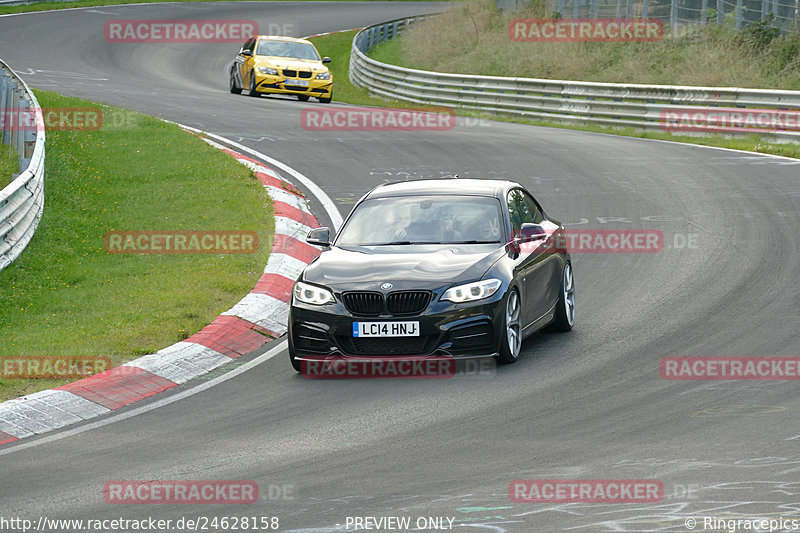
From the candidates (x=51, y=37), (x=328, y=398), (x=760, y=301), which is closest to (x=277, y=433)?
(x=328, y=398)

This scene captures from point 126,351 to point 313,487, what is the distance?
4088mm

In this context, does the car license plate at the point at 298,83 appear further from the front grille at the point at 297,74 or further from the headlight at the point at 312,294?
the headlight at the point at 312,294

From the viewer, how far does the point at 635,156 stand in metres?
21.7

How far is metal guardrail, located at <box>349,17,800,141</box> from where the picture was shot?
24.3m

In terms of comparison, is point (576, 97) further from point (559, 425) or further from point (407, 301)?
point (559, 425)

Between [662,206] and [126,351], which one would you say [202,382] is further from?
[662,206]

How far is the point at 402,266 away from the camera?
10.1 meters

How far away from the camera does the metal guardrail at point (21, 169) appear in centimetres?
1338

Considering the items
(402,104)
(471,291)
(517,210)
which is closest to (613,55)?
(402,104)

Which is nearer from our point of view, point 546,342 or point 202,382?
point 202,382

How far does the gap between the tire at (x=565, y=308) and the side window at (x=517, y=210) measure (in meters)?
0.62

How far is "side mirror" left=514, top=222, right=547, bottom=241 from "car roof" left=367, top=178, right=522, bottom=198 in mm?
676

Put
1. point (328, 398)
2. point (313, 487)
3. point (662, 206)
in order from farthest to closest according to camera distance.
Result: point (662, 206) < point (328, 398) < point (313, 487)

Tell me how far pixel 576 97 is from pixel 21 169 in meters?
14.8
